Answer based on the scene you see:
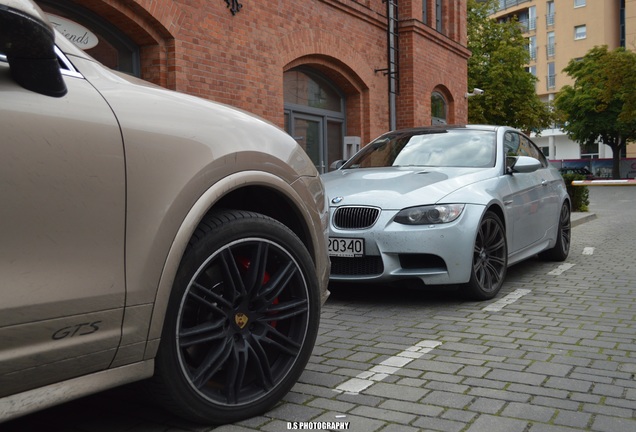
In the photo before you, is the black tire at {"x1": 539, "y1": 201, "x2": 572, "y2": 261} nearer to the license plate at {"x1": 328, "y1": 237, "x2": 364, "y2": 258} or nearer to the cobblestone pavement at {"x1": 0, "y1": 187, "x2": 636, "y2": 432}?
the cobblestone pavement at {"x1": 0, "y1": 187, "x2": 636, "y2": 432}

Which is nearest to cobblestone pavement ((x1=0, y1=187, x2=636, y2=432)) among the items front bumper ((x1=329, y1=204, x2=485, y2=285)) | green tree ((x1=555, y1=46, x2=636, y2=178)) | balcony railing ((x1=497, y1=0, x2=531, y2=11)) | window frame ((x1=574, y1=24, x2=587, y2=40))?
front bumper ((x1=329, y1=204, x2=485, y2=285))

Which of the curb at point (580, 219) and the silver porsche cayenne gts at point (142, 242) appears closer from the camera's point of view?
the silver porsche cayenne gts at point (142, 242)

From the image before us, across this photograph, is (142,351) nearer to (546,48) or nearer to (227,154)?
(227,154)

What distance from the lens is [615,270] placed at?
782 centimetres

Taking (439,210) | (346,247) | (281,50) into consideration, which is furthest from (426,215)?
(281,50)

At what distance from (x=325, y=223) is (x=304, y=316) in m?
0.56

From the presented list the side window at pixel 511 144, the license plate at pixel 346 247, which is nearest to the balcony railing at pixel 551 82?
the side window at pixel 511 144

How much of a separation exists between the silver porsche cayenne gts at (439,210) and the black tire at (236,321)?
255 centimetres

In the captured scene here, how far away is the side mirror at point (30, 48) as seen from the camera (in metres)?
2.01

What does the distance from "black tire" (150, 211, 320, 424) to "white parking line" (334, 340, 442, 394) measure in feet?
1.54

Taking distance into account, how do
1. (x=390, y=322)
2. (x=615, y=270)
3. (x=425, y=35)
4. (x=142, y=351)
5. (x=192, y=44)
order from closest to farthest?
(x=142, y=351) < (x=390, y=322) < (x=615, y=270) < (x=192, y=44) < (x=425, y=35)

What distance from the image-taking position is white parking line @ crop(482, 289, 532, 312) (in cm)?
566

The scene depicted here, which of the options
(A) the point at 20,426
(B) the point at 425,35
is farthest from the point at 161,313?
(B) the point at 425,35

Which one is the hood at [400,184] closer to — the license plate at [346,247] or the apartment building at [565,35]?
the license plate at [346,247]
